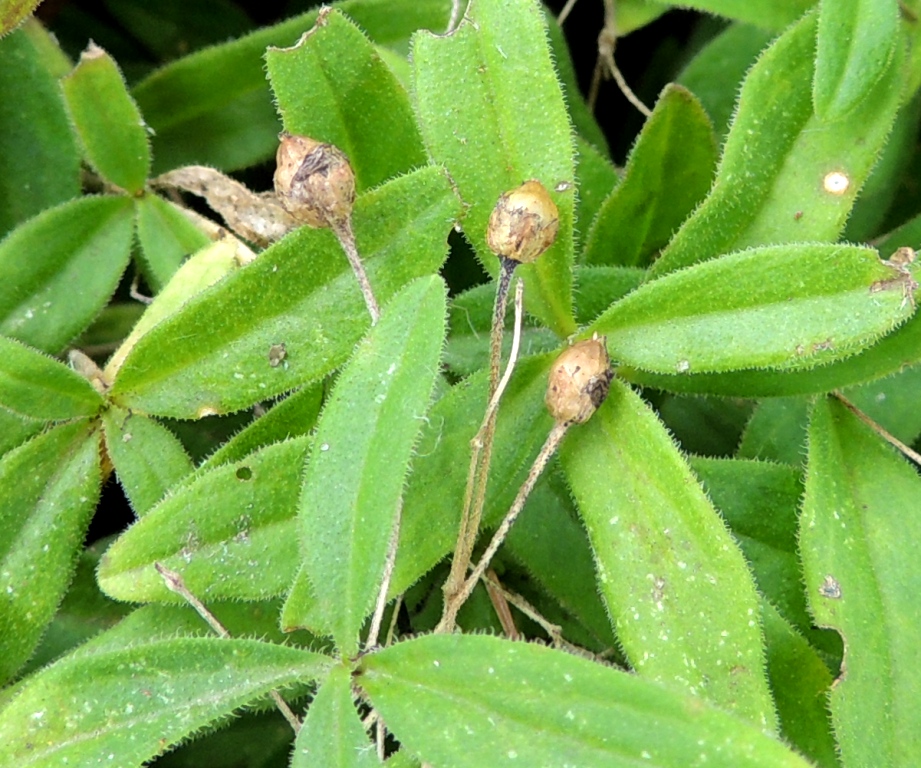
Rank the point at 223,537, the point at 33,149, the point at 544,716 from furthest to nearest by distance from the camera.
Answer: the point at 33,149 < the point at 223,537 < the point at 544,716

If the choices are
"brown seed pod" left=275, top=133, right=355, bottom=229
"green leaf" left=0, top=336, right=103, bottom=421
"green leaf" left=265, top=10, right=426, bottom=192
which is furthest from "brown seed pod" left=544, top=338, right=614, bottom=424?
"green leaf" left=0, top=336, right=103, bottom=421

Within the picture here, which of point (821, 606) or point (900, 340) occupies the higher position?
point (900, 340)

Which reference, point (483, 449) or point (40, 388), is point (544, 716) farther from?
point (40, 388)

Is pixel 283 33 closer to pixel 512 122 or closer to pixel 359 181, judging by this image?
pixel 359 181

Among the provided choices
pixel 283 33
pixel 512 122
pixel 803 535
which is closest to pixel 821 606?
pixel 803 535

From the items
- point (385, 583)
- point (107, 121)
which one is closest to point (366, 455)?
point (385, 583)

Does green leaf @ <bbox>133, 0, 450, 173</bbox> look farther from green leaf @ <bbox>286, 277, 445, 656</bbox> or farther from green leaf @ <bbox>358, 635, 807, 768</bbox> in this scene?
green leaf @ <bbox>358, 635, 807, 768</bbox>
